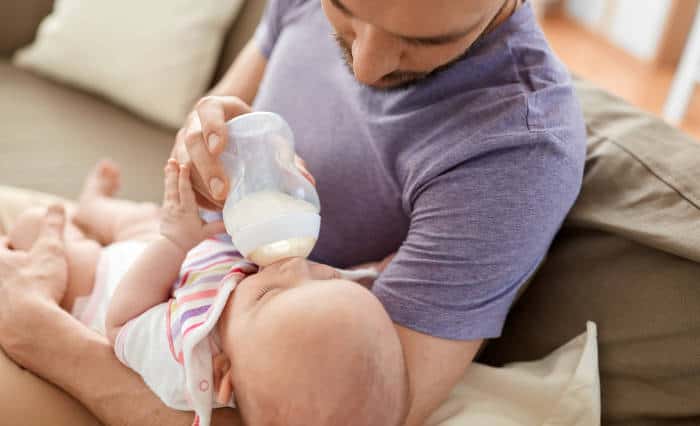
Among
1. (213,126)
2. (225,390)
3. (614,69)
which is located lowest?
(614,69)

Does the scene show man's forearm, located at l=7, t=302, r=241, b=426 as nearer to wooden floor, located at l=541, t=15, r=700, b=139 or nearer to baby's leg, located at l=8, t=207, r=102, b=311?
baby's leg, located at l=8, t=207, r=102, b=311

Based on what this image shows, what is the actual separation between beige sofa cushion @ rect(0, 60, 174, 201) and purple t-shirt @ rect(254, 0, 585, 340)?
776 mm

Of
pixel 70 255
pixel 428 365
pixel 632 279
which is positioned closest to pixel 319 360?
pixel 428 365

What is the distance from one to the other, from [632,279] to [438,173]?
0.38m

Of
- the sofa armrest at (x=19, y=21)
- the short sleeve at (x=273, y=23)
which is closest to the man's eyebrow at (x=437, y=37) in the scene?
the short sleeve at (x=273, y=23)

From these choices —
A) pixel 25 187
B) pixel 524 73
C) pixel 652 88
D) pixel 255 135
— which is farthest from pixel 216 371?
pixel 652 88

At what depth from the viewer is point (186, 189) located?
0.96 meters

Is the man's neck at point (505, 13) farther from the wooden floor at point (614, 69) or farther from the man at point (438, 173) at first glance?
the wooden floor at point (614, 69)

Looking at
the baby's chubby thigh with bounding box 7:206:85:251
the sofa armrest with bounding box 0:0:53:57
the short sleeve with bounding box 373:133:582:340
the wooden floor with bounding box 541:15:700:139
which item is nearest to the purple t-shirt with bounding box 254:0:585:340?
the short sleeve with bounding box 373:133:582:340

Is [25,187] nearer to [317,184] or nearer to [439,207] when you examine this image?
[317,184]

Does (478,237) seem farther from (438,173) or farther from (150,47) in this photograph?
(150,47)

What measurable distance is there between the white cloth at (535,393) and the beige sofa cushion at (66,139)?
101 cm

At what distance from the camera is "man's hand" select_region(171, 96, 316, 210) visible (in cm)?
91

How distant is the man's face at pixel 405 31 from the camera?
0.78 meters
